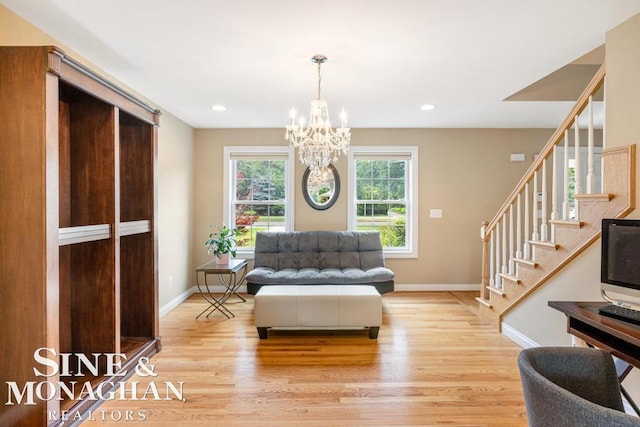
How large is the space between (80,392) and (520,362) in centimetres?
250

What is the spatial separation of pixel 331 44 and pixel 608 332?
7.67 feet

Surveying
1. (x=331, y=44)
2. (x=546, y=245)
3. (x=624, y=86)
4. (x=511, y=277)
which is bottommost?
(x=511, y=277)

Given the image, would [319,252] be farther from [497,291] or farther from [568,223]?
[568,223]

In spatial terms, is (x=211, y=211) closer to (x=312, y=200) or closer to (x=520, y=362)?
(x=312, y=200)

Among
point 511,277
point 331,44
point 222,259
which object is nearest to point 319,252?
point 222,259

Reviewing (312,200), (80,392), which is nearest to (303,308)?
(80,392)

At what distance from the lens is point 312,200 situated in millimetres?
4988

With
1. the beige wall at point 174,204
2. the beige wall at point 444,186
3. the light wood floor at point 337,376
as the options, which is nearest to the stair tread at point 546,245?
the light wood floor at point 337,376

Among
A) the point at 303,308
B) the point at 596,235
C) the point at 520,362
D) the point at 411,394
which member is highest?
the point at 596,235

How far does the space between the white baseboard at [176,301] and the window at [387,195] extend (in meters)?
2.56

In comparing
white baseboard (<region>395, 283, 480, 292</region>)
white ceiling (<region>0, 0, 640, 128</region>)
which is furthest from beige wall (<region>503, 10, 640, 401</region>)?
white baseboard (<region>395, 283, 480, 292</region>)

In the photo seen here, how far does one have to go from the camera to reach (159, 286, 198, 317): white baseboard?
12.9 feet

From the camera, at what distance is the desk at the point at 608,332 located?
1.47 m

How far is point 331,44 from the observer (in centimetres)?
236
